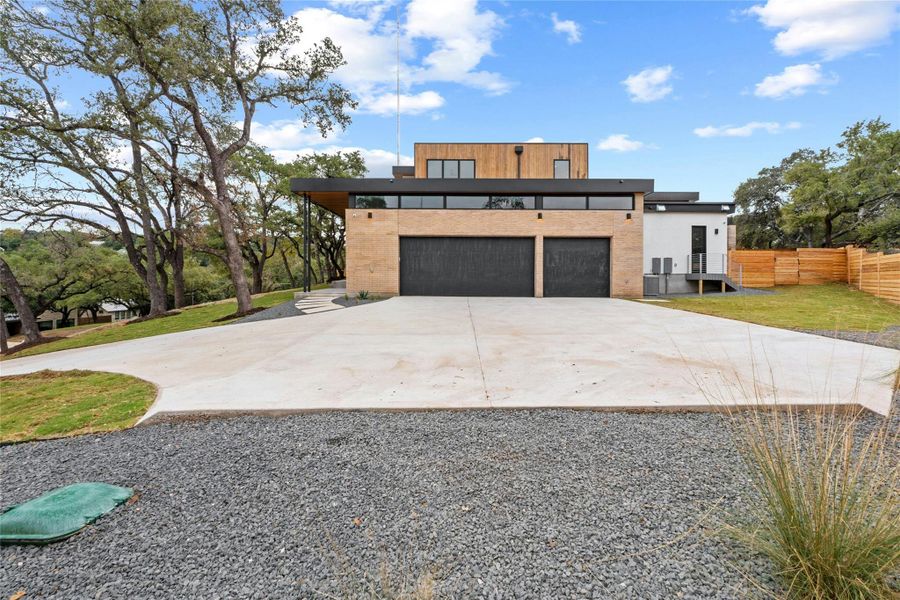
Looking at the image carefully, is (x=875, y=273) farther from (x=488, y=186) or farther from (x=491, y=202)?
(x=488, y=186)

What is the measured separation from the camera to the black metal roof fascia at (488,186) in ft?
47.4

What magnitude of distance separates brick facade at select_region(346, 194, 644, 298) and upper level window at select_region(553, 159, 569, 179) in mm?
6052

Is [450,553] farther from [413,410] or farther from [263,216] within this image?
[263,216]

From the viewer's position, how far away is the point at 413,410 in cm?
365

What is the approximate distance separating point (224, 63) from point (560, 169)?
15.9 meters

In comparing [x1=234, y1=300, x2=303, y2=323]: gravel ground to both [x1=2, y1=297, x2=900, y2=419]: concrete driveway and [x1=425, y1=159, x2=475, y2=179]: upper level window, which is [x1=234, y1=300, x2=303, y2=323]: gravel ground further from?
[x1=425, y1=159, x2=475, y2=179]: upper level window

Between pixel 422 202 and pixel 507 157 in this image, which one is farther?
pixel 507 157

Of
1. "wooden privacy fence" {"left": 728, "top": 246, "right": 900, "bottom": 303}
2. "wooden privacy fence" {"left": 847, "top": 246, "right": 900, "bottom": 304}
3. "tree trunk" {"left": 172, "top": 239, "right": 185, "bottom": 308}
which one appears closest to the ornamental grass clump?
"wooden privacy fence" {"left": 847, "top": 246, "right": 900, "bottom": 304}

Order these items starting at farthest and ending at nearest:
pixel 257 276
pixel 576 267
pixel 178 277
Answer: pixel 257 276, pixel 178 277, pixel 576 267

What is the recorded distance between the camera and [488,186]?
47.5 feet

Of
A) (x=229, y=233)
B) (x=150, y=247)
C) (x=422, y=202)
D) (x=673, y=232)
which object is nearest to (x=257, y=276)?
(x=150, y=247)

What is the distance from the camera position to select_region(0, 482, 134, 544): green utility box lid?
77.6 inches

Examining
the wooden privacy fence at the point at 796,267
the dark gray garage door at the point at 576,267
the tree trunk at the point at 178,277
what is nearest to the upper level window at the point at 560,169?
the dark gray garage door at the point at 576,267

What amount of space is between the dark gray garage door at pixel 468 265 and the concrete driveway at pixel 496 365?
6.06 m
